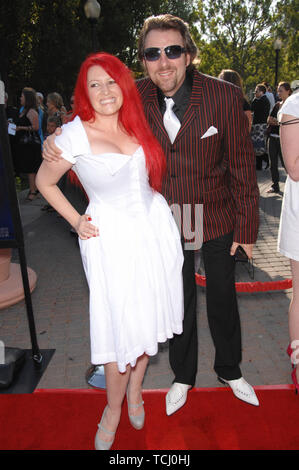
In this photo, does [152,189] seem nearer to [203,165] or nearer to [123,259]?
[203,165]

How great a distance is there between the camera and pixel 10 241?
293cm

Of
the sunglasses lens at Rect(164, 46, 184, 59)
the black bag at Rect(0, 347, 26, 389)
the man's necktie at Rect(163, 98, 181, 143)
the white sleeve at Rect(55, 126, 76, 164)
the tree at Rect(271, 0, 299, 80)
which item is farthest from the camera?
the tree at Rect(271, 0, 299, 80)

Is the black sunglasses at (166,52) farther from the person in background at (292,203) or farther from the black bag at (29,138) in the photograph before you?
the black bag at (29,138)

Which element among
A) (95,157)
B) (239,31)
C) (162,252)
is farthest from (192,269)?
(239,31)

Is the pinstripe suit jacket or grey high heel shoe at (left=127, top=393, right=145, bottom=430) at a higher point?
the pinstripe suit jacket

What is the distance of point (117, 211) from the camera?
2102 millimetres

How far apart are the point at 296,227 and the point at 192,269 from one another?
2.24ft

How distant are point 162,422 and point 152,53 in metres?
2.14

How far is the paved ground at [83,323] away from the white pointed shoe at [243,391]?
233mm

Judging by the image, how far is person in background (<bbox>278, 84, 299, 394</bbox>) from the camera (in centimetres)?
226

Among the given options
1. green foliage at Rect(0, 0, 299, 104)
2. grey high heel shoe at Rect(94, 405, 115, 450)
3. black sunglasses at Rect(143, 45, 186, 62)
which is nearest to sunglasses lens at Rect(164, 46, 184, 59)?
black sunglasses at Rect(143, 45, 186, 62)

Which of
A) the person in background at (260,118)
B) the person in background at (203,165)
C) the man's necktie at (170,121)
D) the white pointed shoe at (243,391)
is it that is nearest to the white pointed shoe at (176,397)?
the person in background at (203,165)

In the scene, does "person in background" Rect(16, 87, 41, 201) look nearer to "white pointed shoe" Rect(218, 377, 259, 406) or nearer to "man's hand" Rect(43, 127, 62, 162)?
"man's hand" Rect(43, 127, 62, 162)

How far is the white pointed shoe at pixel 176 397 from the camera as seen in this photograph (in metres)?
2.56
